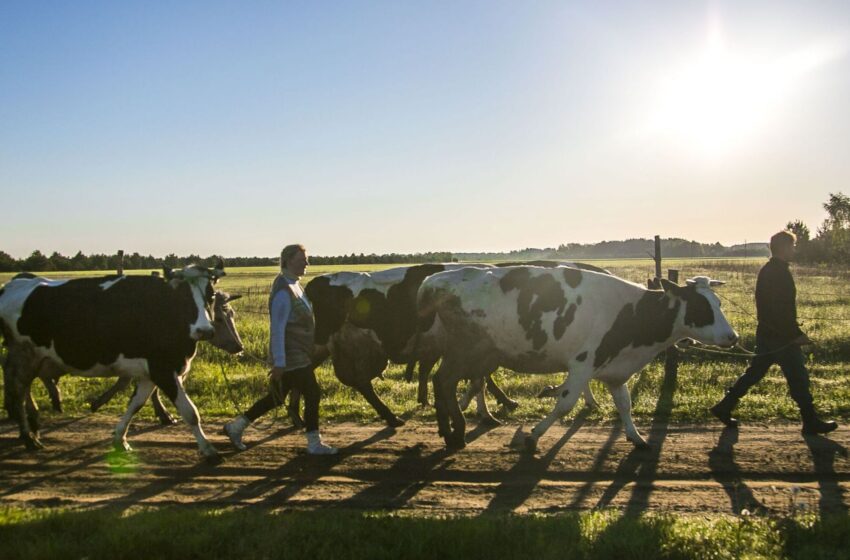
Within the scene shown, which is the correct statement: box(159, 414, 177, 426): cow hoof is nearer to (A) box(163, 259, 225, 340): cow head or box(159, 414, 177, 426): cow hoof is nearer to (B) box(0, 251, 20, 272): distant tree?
(A) box(163, 259, 225, 340): cow head

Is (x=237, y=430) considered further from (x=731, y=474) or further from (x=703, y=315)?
(x=703, y=315)

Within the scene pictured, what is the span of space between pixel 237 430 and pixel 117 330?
1915mm

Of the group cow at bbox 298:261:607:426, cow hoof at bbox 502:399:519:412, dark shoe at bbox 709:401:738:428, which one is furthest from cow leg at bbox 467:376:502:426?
dark shoe at bbox 709:401:738:428

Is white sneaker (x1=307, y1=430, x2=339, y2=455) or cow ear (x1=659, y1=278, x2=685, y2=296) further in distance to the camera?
cow ear (x1=659, y1=278, x2=685, y2=296)

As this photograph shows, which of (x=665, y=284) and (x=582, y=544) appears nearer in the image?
(x=582, y=544)

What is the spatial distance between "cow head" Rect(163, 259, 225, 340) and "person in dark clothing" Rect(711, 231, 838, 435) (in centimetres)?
662

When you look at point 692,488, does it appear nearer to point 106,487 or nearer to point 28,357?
point 106,487

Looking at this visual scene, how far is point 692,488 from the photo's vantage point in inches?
273

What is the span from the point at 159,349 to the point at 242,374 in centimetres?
596

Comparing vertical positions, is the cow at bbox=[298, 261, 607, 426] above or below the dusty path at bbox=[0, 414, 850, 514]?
above

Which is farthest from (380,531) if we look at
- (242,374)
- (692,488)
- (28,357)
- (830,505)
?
(242,374)

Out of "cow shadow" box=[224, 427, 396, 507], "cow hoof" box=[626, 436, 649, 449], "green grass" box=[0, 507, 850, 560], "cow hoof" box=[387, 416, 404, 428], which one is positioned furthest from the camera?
"cow hoof" box=[387, 416, 404, 428]

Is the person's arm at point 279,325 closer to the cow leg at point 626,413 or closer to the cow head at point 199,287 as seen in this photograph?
the cow head at point 199,287

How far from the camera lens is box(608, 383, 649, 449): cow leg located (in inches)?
330
